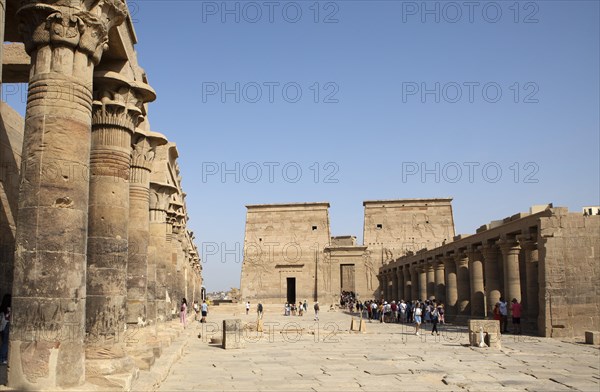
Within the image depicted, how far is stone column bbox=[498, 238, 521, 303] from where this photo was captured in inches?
732

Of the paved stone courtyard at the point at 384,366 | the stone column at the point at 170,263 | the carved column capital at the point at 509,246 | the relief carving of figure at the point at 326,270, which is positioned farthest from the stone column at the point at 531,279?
the relief carving of figure at the point at 326,270

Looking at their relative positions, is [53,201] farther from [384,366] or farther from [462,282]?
[462,282]

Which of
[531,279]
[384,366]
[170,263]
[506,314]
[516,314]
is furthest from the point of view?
[531,279]

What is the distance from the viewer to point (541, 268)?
16234 millimetres

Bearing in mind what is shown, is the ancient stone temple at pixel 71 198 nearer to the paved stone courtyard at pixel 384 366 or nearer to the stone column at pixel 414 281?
the paved stone courtyard at pixel 384 366

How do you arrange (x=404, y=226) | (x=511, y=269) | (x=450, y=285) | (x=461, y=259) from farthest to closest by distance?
(x=404, y=226), (x=450, y=285), (x=461, y=259), (x=511, y=269)

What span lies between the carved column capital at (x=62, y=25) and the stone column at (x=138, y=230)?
14.2 ft

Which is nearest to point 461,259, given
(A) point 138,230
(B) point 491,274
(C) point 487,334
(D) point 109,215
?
(B) point 491,274

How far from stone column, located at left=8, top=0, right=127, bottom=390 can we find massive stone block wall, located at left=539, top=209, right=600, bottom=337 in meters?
13.6

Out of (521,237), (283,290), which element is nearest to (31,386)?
(521,237)

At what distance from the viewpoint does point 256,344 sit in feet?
51.0

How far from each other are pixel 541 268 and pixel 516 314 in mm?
1943

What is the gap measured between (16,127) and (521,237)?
1388 centimetres

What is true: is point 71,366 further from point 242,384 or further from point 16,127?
point 16,127
